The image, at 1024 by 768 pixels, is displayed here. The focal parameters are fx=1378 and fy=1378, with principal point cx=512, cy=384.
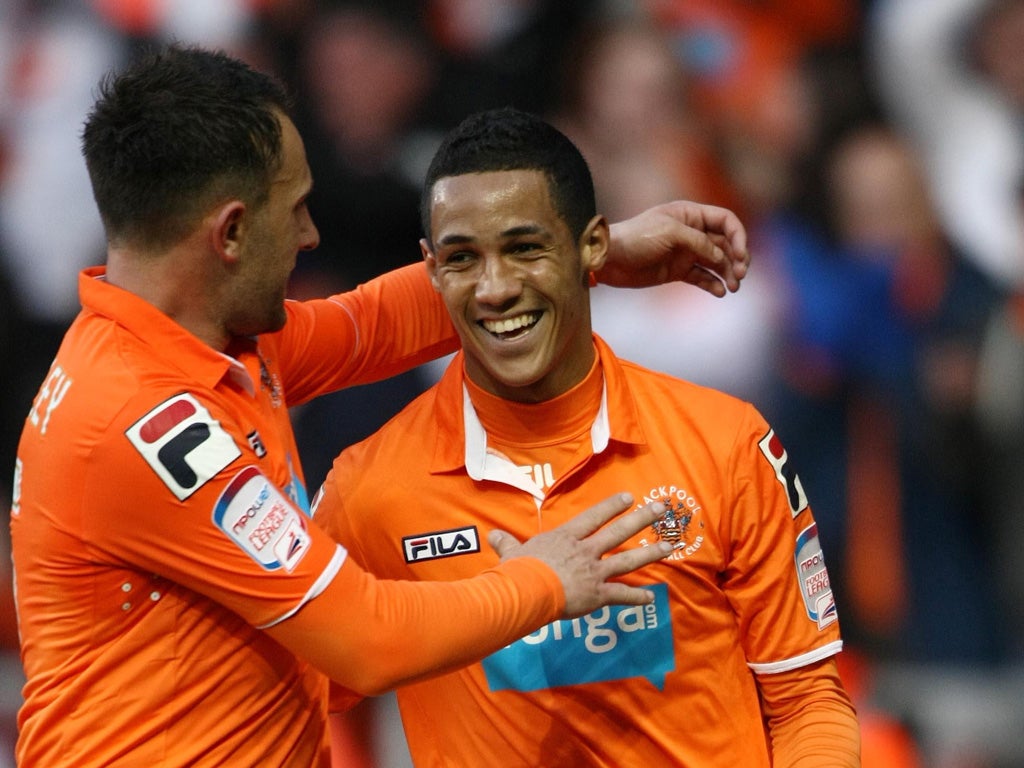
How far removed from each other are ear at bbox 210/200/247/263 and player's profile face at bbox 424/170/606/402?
1.03 ft

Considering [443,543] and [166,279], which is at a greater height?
[166,279]

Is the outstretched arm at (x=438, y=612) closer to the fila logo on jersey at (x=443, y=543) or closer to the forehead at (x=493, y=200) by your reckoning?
the fila logo on jersey at (x=443, y=543)

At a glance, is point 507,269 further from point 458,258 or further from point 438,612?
point 438,612

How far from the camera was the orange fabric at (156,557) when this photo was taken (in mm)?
1937

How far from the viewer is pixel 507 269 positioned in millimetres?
2158

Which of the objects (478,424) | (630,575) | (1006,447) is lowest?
(1006,447)

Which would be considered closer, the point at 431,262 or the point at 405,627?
the point at 405,627

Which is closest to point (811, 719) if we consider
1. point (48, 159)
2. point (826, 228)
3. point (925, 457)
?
point (925, 457)

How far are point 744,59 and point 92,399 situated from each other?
288 cm

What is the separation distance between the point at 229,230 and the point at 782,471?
0.95 meters

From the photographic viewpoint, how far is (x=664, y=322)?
424cm

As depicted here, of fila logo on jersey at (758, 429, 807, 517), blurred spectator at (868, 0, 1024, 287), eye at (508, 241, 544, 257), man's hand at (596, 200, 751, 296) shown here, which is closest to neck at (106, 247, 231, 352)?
eye at (508, 241, 544, 257)

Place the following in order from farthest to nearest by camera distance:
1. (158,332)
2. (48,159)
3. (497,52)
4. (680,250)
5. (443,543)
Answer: (48,159), (497,52), (680,250), (443,543), (158,332)

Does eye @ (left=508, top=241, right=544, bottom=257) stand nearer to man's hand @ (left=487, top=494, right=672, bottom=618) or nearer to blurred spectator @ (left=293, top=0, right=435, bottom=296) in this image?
man's hand @ (left=487, top=494, right=672, bottom=618)
